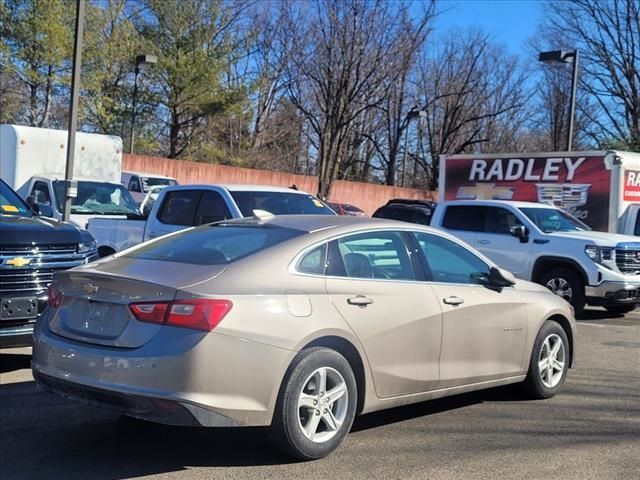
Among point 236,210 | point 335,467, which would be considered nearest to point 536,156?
point 236,210

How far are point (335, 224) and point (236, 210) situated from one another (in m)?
4.45

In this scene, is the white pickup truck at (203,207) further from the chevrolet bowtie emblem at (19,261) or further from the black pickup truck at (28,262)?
the chevrolet bowtie emblem at (19,261)

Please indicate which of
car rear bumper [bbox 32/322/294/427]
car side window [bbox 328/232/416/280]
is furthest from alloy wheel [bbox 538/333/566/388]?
car rear bumper [bbox 32/322/294/427]

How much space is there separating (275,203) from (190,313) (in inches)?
229

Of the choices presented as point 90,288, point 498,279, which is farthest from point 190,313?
point 498,279

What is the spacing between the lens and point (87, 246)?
784 cm

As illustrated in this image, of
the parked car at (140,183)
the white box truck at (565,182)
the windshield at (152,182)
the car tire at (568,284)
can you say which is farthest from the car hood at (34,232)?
the windshield at (152,182)

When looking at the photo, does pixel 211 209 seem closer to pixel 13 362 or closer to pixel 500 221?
pixel 13 362

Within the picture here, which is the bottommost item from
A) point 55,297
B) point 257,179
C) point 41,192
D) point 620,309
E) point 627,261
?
point 620,309

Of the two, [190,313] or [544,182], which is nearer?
[190,313]

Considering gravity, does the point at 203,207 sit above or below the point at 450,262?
above

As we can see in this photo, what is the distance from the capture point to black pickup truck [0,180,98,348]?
267 inches

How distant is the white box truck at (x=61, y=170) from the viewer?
15.4 meters

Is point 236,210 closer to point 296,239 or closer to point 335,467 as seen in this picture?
point 296,239
